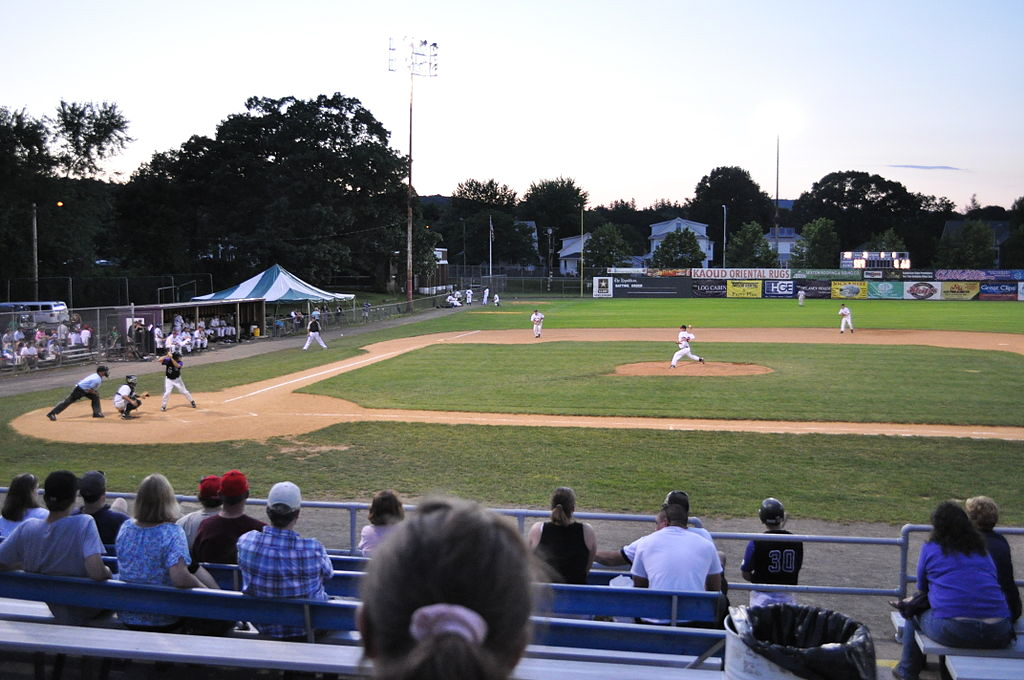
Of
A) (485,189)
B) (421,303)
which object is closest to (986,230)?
(421,303)

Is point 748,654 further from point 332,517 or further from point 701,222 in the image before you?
point 701,222

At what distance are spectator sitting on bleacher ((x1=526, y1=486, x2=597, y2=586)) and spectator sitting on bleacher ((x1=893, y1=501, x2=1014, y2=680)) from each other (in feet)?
8.54

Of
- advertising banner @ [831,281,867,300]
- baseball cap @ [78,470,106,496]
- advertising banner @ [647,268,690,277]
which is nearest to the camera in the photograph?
baseball cap @ [78,470,106,496]

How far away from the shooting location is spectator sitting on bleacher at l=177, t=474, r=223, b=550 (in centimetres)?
755

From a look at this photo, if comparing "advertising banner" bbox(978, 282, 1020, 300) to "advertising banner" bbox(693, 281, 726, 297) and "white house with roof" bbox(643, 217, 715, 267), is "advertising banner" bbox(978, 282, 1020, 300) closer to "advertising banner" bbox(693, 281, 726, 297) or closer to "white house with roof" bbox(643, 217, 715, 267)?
"advertising banner" bbox(693, 281, 726, 297)

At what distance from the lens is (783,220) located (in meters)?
152

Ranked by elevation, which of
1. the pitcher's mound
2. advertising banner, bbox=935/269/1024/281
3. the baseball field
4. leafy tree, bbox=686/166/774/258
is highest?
leafy tree, bbox=686/166/774/258

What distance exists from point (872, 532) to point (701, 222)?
A: 486ft

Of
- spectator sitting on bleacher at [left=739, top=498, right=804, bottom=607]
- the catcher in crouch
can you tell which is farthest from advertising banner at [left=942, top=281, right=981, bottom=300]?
spectator sitting on bleacher at [left=739, top=498, right=804, bottom=607]

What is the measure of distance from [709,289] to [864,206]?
56855 mm

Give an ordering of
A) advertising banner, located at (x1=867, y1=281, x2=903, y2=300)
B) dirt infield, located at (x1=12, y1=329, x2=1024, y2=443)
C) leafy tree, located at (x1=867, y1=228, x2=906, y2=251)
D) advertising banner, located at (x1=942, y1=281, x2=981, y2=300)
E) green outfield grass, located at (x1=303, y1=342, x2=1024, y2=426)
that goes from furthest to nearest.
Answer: leafy tree, located at (x1=867, y1=228, x2=906, y2=251) → advertising banner, located at (x1=867, y1=281, x2=903, y2=300) → advertising banner, located at (x1=942, y1=281, x2=981, y2=300) → green outfield grass, located at (x1=303, y1=342, x2=1024, y2=426) → dirt infield, located at (x1=12, y1=329, x2=1024, y2=443)

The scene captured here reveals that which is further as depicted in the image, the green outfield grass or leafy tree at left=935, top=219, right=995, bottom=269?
leafy tree at left=935, top=219, right=995, bottom=269

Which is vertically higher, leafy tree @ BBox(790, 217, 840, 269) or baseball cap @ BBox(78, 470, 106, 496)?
leafy tree @ BBox(790, 217, 840, 269)

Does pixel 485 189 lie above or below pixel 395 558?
above
